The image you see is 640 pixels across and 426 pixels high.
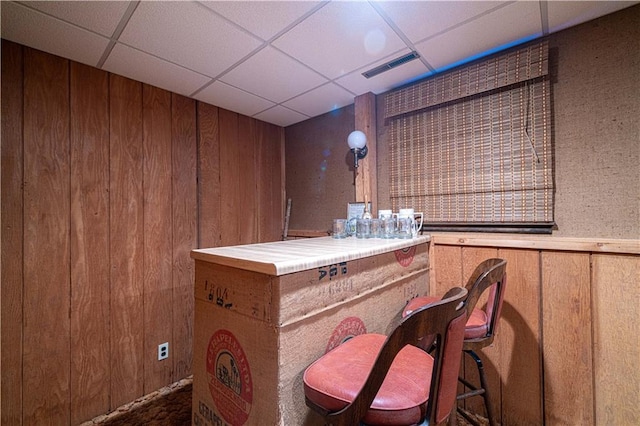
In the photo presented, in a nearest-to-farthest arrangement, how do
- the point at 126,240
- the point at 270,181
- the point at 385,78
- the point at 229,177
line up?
the point at 126,240 → the point at 385,78 → the point at 229,177 → the point at 270,181

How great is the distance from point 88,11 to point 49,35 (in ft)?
1.33

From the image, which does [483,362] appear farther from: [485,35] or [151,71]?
[151,71]

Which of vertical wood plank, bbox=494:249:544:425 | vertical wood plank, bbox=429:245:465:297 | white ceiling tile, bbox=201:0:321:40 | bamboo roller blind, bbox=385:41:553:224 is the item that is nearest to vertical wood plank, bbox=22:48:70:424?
white ceiling tile, bbox=201:0:321:40

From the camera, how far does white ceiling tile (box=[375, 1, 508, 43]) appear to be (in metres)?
1.42

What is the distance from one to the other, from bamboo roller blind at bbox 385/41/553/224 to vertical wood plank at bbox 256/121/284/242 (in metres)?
1.42

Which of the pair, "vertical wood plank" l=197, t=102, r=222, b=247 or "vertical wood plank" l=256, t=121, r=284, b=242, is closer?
"vertical wood plank" l=197, t=102, r=222, b=247

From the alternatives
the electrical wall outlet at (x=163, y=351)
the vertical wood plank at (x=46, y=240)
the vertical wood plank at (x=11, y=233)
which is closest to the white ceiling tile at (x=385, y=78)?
the vertical wood plank at (x=46, y=240)

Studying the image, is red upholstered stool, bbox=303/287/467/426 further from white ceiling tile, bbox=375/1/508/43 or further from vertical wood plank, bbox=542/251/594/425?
white ceiling tile, bbox=375/1/508/43

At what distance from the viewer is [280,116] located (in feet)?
9.80

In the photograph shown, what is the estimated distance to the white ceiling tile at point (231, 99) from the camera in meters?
2.33

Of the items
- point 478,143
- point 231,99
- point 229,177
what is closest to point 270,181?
point 229,177

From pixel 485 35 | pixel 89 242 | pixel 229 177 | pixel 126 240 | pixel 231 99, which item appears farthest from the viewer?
pixel 229 177

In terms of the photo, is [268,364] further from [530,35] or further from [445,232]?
[530,35]

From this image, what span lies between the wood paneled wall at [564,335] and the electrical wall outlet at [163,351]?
224 centimetres
